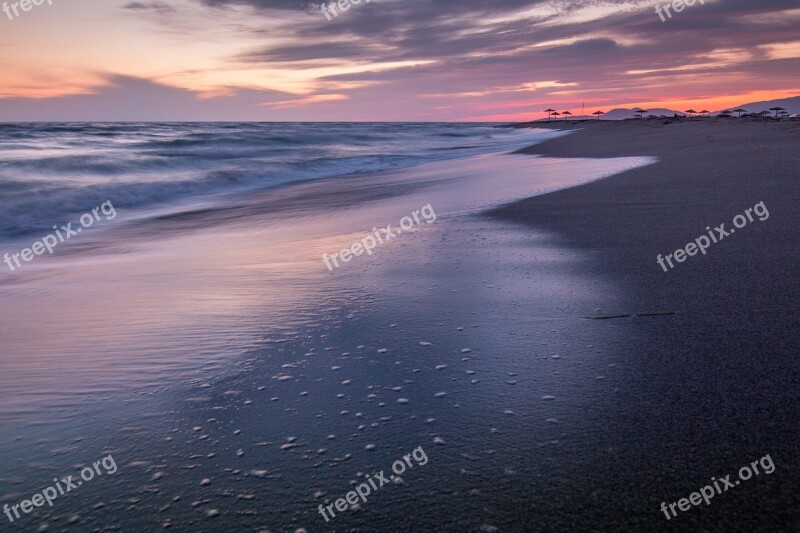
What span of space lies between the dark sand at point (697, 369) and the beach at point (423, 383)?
0.01 metres

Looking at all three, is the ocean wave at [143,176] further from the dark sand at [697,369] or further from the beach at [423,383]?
the dark sand at [697,369]

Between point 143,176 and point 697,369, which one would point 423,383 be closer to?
point 697,369

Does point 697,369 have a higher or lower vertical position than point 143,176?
lower

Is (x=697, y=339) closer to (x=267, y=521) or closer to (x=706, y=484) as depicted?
(x=706, y=484)

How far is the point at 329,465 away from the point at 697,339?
5.91ft

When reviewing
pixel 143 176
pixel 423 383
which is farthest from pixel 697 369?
pixel 143 176

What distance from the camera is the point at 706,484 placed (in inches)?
64.0

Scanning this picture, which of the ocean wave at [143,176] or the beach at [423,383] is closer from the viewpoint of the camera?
the beach at [423,383]

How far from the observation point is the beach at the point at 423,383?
1.65 meters

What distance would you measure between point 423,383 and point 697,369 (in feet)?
3.66

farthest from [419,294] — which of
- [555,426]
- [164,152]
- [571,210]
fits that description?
[164,152]

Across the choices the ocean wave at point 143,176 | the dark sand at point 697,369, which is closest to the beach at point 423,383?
the dark sand at point 697,369

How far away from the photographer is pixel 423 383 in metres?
2.35

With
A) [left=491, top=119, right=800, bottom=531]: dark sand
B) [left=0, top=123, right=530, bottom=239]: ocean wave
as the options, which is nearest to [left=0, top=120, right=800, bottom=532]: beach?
[left=491, top=119, right=800, bottom=531]: dark sand
